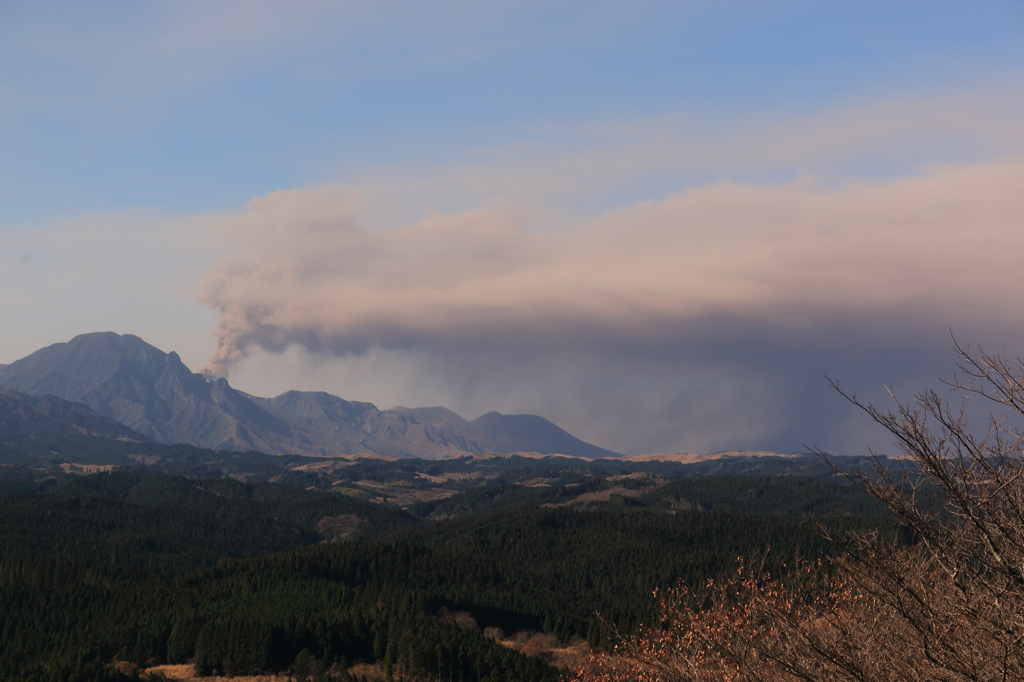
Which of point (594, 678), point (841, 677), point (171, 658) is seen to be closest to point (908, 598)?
point (841, 677)

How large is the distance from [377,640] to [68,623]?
8950 centimetres

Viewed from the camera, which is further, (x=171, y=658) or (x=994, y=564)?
(x=171, y=658)

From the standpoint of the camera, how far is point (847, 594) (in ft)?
150

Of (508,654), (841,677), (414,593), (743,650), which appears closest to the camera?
(841,677)

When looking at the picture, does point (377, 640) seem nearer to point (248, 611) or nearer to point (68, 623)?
point (248, 611)

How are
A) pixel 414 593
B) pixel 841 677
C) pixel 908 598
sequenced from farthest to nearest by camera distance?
pixel 414 593
pixel 908 598
pixel 841 677

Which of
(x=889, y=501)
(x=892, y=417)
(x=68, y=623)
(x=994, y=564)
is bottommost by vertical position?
(x=68, y=623)

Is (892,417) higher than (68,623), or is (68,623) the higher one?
(892,417)

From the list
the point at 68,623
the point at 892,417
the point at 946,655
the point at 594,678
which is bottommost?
the point at 68,623

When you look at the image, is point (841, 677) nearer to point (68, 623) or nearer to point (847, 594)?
point (847, 594)

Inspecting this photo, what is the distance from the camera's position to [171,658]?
16800cm

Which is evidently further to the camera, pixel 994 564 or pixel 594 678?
pixel 594 678

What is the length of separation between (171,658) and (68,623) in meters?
49.8

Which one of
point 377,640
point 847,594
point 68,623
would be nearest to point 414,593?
point 377,640
